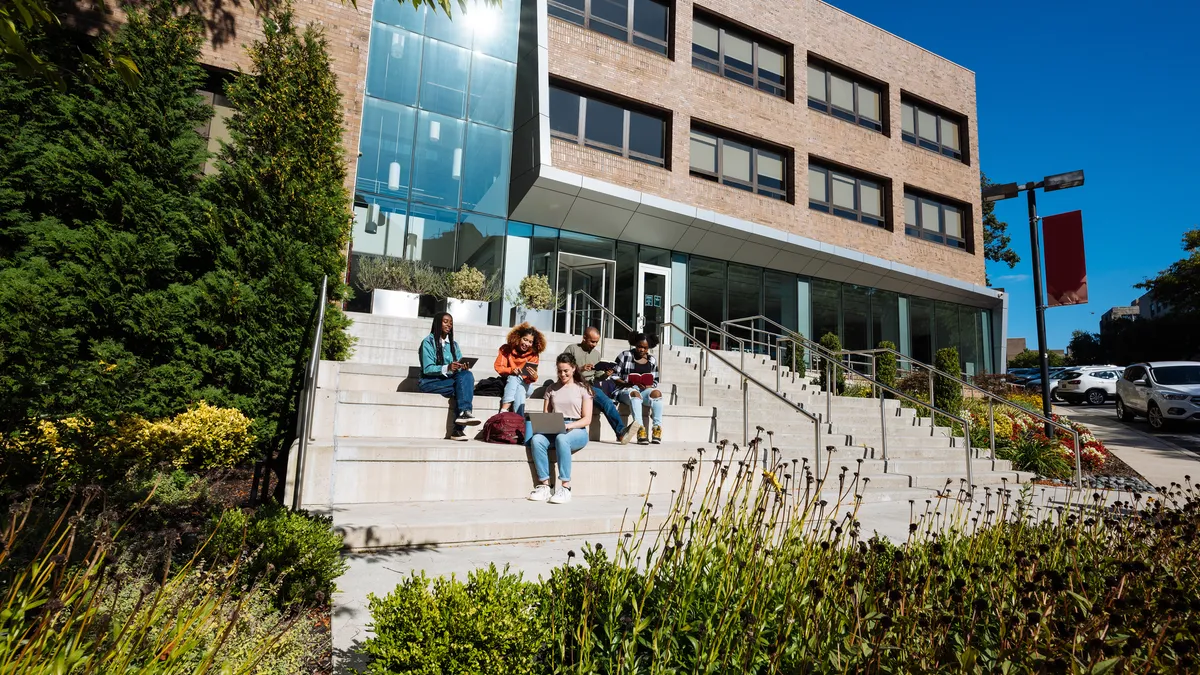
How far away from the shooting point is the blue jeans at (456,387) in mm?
7371

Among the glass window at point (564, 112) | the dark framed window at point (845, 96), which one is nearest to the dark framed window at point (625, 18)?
the glass window at point (564, 112)

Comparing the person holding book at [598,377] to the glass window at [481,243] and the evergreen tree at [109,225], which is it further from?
the glass window at [481,243]

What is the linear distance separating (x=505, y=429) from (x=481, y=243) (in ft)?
29.6

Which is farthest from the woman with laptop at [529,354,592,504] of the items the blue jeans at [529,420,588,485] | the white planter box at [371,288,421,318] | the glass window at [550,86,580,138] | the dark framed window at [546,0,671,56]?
the dark framed window at [546,0,671,56]

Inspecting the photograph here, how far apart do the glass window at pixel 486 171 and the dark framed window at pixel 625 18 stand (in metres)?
3.53

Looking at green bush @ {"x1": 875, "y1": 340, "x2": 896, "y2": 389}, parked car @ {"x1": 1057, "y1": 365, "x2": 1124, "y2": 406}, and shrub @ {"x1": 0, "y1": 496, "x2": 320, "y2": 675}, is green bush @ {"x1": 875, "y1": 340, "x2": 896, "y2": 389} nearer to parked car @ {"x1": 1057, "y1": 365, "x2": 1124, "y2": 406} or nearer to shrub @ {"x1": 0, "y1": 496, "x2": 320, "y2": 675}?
parked car @ {"x1": 1057, "y1": 365, "x2": 1124, "y2": 406}

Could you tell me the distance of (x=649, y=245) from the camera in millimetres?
17141

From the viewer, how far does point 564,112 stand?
15.7m

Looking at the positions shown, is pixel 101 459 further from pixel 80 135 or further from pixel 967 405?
pixel 967 405

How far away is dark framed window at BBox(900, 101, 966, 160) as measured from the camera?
2219cm

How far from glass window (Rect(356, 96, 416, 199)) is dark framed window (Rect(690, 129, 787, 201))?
7.63 m

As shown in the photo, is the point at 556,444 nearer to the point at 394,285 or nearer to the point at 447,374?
the point at 447,374

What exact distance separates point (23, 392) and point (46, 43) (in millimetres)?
7431

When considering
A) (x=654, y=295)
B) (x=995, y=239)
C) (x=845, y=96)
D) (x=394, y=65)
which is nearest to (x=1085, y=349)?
(x=995, y=239)
